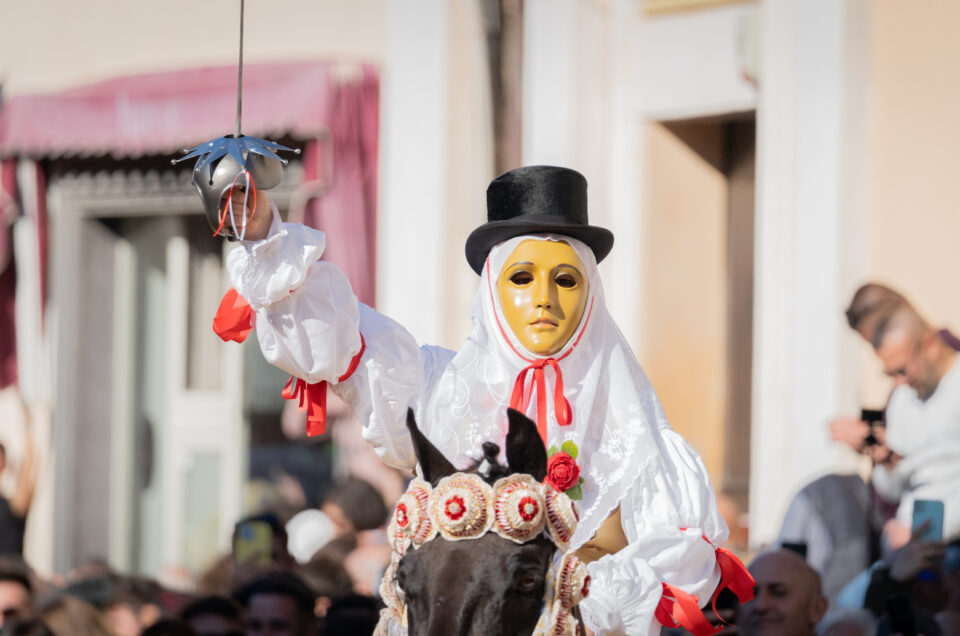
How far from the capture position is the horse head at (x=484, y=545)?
8.54 feet

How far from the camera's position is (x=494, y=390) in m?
3.43

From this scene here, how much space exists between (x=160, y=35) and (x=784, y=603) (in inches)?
197

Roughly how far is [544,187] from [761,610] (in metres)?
2.01

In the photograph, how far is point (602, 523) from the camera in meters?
3.27

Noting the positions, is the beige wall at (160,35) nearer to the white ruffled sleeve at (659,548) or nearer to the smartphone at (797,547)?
the smartphone at (797,547)

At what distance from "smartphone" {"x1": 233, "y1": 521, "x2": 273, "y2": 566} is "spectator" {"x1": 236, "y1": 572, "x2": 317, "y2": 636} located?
2.34ft

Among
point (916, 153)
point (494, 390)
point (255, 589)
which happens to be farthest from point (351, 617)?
point (916, 153)

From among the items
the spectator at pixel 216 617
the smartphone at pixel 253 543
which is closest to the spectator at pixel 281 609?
the spectator at pixel 216 617

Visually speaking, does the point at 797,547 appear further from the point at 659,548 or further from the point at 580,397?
the point at 659,548

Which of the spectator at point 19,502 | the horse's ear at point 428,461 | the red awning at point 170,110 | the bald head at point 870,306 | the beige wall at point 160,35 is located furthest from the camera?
the spectator at point 19,502

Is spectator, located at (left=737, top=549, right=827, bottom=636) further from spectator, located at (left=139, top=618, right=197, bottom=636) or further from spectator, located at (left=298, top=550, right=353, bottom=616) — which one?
spectator, located at (left=139, top=618, right=197, bottom=636)

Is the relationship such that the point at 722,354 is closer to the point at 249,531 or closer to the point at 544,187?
the point at 249,531

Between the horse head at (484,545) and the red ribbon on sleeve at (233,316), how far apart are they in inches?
25.4

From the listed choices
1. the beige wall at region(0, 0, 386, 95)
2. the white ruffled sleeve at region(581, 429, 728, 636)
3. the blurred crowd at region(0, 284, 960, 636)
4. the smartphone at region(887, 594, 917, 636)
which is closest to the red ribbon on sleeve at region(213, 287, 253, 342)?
the white ruffled sleeve at region(581, 429, 728, 636)
